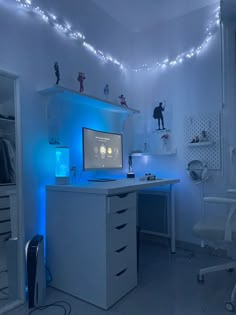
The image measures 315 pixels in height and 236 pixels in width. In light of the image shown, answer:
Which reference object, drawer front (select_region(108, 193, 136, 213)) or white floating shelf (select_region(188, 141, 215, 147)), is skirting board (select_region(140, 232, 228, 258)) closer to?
white floating shelf (select_region(188, 141, 215, 147))

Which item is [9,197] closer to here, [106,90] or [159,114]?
[106,90]

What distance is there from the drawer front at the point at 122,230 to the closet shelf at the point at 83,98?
1057mm

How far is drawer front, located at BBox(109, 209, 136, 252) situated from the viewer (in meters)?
1.57

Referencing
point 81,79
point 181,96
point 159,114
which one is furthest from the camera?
point 159,114

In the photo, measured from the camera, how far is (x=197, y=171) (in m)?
2.48

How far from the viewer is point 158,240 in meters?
2.80

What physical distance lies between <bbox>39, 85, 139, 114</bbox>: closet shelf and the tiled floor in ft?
5.06

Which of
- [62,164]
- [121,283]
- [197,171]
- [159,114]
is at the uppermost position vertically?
[159,114]

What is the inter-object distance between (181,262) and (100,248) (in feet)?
3.62

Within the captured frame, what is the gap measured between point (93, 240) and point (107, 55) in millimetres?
2064

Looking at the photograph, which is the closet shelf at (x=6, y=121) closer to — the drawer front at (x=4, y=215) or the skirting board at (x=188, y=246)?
the drawer front at (x=4, y=215)

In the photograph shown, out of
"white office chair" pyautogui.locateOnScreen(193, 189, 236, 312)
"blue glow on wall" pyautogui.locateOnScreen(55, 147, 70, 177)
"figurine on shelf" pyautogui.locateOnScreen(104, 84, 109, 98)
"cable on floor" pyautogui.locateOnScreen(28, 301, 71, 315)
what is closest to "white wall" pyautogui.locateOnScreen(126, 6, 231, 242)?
"figurine on shelf" pyautogui.locateOnScreen(104, 84, 109, 98)

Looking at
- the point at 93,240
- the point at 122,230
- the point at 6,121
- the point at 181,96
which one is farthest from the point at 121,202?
the point at 181,96

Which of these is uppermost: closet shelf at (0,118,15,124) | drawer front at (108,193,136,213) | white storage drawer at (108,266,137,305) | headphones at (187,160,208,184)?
closet shelf at (0,118,15,124)
